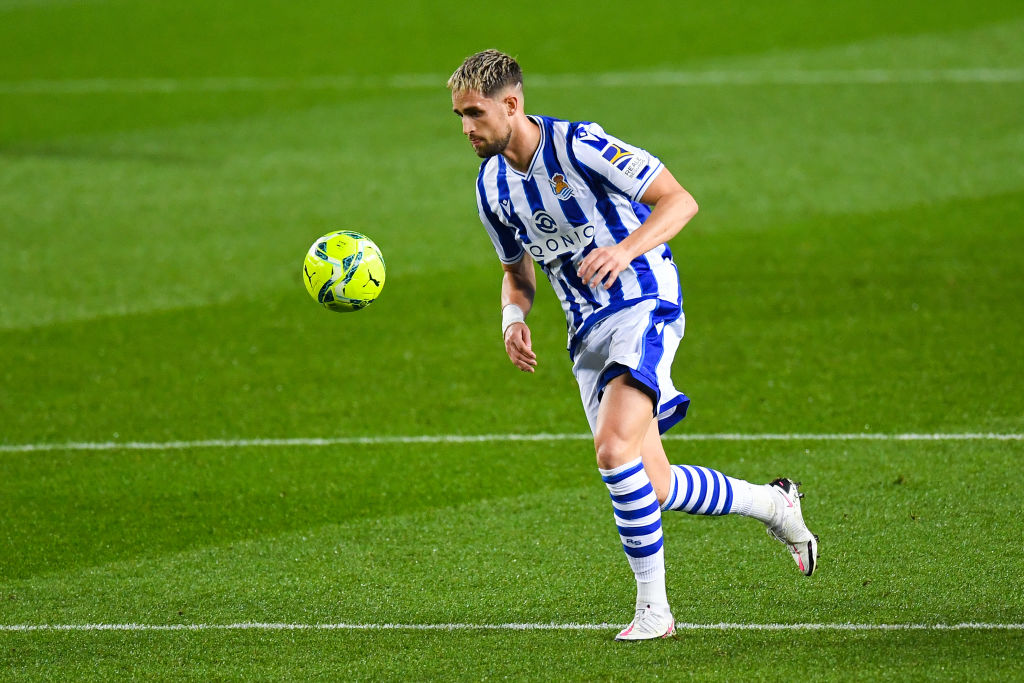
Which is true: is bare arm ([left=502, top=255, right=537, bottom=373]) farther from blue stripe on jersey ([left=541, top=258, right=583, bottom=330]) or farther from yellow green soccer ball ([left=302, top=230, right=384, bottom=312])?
yellow green soccer ball ([left=302, top=230, right=384, bottom=312])

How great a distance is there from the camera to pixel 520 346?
552 cm

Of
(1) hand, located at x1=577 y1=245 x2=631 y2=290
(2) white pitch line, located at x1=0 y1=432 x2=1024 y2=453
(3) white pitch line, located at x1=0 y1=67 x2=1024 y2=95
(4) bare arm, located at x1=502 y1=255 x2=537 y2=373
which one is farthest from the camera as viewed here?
(3) white pitch line, located at x1=0 y1=67 x2=1024 y2=95

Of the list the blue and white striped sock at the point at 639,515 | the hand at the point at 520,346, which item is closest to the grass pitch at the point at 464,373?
the blue and white striped sock at the point at 639,515

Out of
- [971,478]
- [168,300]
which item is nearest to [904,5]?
[168,300]

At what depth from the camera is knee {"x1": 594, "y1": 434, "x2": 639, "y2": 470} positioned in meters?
5.00

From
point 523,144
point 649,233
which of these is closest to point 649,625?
point 649,233

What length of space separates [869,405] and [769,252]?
12.2 feet

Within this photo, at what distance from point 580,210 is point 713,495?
4.08 feet

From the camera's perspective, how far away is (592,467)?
24.2 feet

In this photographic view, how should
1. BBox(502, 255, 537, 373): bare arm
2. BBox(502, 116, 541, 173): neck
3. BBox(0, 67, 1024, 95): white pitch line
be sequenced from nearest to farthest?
BBox(502, 116, 541, 173): neck
BBox(502, 255, 537, 373): bare arm
BBox(0, 67, 1024, 95): white pitch line

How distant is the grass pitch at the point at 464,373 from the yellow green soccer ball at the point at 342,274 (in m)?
1.18

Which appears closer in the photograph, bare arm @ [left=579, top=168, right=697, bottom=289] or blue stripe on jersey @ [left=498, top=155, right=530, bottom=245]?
bare arm @ [left=579, top=168, right=697, bottom=289]

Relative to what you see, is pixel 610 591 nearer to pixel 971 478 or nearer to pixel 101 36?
pixel 971 478

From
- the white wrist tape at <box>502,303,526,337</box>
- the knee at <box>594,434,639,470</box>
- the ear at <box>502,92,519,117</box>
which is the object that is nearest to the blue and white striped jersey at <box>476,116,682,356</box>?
the ear at <box>502,92,519,117</box>
